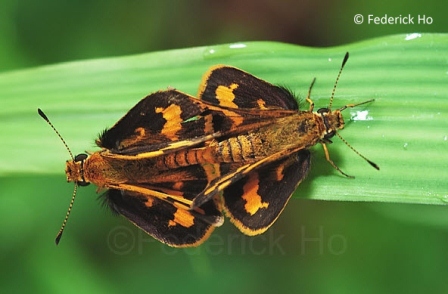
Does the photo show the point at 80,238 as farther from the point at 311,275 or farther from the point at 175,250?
the point at 311,275

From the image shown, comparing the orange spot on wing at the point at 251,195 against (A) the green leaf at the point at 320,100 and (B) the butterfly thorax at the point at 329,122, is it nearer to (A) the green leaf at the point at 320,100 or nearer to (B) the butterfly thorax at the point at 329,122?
(A) the green leaf at the point at 320,100

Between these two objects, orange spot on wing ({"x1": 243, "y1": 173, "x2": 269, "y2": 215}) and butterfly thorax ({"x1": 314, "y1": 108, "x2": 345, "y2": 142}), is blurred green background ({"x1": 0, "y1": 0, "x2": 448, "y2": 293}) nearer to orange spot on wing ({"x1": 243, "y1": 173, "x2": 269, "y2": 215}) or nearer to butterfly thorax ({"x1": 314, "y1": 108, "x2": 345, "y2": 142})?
orange spot on wing ({"x1": 243, "y1": 173, "x2": 269, "y2": 215})
